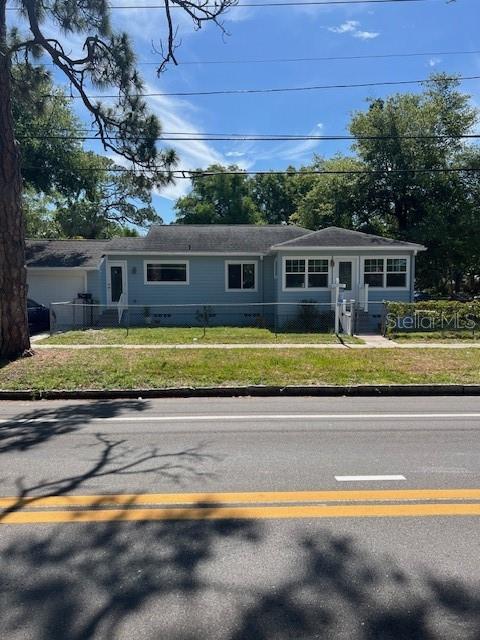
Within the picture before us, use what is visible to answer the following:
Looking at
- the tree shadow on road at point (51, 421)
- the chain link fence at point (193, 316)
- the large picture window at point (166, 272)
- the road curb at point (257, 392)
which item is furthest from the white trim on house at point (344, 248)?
the tree shadow on road at point (51, 421)

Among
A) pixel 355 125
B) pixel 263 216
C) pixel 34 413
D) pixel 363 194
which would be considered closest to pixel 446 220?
pixel 363 194

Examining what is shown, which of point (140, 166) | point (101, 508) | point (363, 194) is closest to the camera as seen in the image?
point (101, 508)

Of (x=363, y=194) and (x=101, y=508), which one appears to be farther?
(x=363, y=194)

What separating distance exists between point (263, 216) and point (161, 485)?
169ft

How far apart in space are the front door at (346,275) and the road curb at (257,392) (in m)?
10.7

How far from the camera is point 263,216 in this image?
54500mm

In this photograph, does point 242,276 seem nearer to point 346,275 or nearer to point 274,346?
point 346,275

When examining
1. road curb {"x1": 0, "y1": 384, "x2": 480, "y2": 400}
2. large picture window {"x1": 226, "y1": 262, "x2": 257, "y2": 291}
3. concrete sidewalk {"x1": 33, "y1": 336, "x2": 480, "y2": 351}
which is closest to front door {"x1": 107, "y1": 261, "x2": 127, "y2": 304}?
large picture window {"x1": 226, "y1": 262, "x2": 257, "y2": 291}

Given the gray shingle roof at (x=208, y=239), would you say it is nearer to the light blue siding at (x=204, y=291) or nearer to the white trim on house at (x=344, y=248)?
the light blue siding at (x=204, y=291)

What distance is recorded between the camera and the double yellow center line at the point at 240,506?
13.1ft

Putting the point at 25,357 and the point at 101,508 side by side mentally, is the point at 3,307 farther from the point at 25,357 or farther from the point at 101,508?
the point at 101,508

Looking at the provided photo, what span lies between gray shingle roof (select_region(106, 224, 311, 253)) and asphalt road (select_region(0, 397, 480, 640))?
15.7 meters

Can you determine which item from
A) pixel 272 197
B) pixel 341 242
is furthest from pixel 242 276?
pixel 272 197

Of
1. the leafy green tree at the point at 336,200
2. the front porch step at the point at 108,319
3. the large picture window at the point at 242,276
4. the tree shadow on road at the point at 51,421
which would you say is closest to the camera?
the tree shadow on road at the point at 51,421
